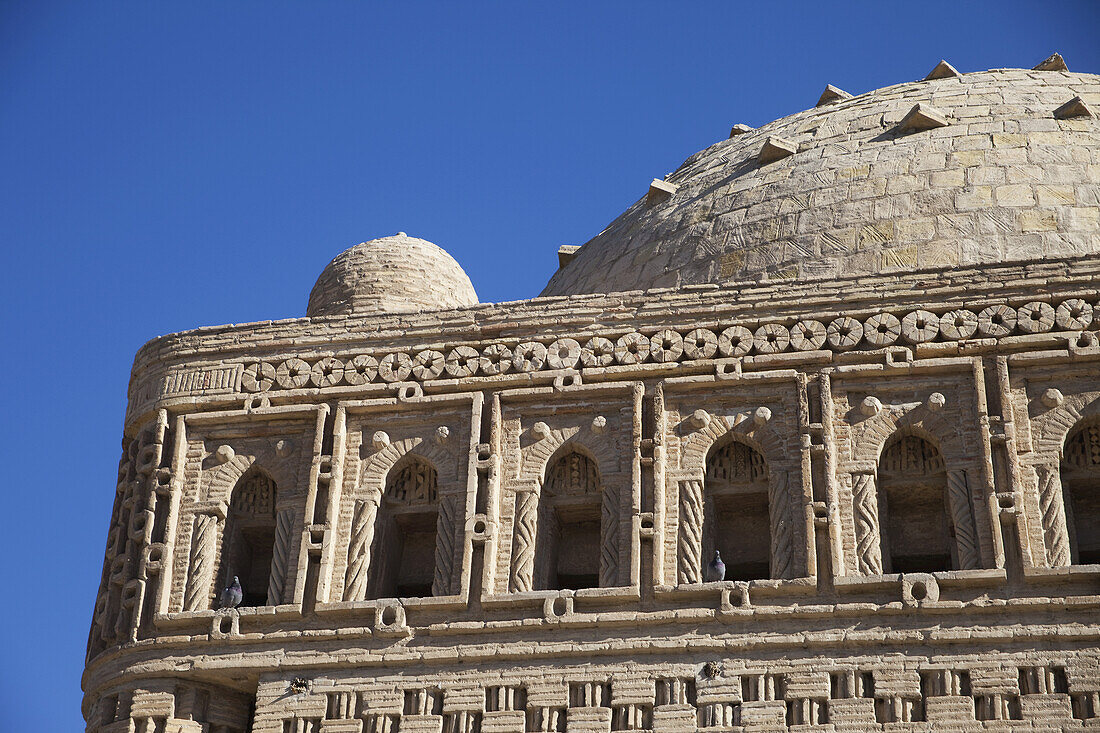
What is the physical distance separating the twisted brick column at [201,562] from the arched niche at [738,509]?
4096 mm

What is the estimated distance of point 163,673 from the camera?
51.1ft

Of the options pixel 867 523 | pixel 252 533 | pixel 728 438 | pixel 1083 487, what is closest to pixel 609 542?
pixel 728 438

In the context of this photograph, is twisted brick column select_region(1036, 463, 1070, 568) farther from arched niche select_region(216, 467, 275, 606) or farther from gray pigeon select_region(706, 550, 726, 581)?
arched niche select_region(216, 467, 275, 606)

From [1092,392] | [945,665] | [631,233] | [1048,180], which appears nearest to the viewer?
[945,665]

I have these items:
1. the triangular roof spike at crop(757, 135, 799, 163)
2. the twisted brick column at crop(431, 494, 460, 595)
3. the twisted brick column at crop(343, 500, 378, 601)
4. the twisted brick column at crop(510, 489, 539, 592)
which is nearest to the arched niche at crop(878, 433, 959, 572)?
the twisted brick column at crop(510, 489, 539, 592)

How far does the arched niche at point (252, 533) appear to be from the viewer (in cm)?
1647

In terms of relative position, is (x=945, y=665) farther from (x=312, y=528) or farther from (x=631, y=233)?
(x=631, y=233)

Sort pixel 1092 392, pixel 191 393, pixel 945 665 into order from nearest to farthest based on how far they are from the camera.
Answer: pixel 945 665, pixel 1092 392, pixel 191 393

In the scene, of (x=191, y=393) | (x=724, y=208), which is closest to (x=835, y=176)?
(x=724, y=208)

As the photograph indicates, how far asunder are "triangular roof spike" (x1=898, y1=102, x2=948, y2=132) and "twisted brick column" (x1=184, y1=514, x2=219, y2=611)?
798 cm

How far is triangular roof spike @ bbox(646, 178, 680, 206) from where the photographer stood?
67.8 ft

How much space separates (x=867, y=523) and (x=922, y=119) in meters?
5.88

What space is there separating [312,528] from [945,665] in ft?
17.0

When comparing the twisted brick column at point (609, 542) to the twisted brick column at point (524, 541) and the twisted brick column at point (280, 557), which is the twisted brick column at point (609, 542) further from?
the twisted brick column at point (280, 557)
